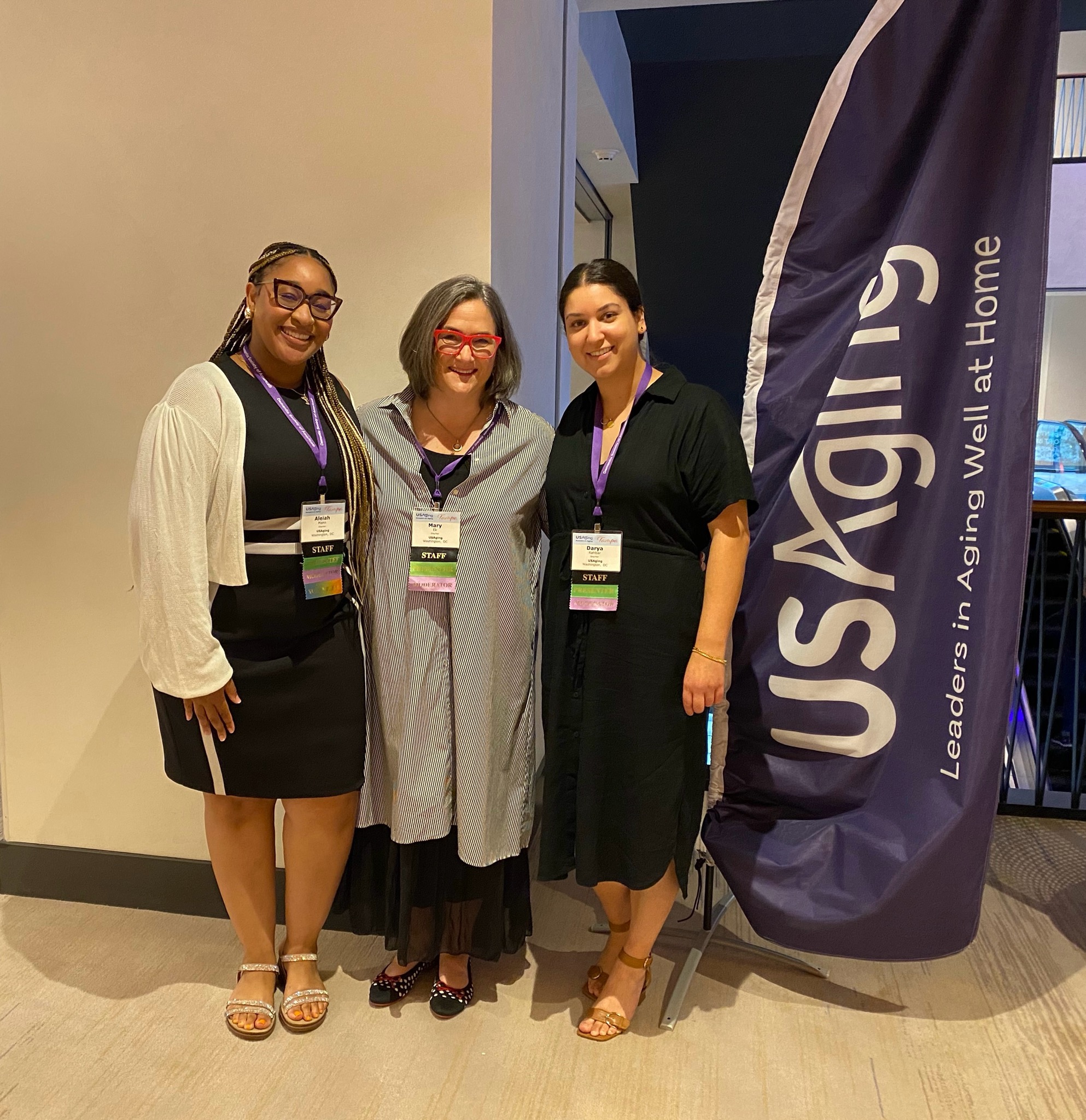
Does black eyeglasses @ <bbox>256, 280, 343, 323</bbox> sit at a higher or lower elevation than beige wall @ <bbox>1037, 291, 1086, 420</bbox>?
lower

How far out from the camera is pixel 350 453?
1.73 metres

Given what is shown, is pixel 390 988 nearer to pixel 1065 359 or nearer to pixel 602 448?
pixel 602 448

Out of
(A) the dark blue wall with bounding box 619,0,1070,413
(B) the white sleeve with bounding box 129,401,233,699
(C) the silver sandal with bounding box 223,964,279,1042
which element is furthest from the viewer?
(A) the dark blue wall with bounding box 619,0,1070,413

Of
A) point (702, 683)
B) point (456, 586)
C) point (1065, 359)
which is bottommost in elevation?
point (702, 683)

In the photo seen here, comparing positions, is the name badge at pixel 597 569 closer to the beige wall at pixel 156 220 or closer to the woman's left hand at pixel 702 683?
the woman's left hand at pixel 702 683

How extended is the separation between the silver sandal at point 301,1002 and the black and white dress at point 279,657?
453 millimetres

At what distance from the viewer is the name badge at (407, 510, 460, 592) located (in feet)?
5.60

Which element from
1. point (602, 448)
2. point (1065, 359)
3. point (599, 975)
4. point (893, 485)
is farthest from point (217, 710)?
point (1065, 359)

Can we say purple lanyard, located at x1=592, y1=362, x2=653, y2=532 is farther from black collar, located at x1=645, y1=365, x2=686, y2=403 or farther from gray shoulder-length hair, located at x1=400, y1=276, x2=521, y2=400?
gray shoulder-length hair, located at x1=400, y1=276, x2=521, y2=400

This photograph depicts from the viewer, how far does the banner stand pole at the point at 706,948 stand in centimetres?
191

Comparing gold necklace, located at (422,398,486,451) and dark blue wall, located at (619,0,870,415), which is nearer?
gold necklace, located at (422,398,486,451)

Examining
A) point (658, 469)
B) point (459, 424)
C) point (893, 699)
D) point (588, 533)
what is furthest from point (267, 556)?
point (893, 699)

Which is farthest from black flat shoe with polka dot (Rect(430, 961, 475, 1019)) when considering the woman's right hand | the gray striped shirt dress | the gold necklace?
the gold necklace

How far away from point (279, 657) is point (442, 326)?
74 cm
